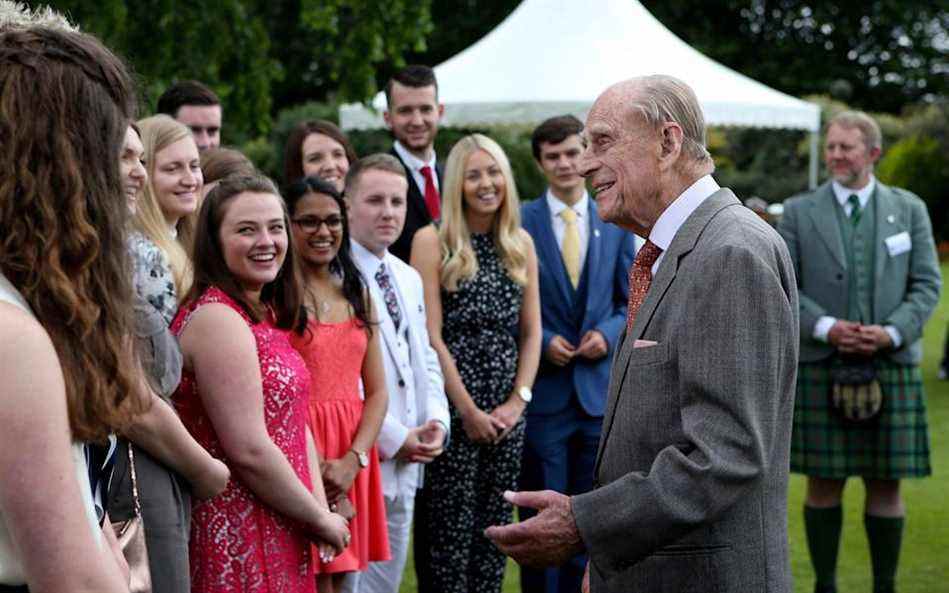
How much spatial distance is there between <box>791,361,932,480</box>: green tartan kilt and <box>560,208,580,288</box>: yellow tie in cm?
145

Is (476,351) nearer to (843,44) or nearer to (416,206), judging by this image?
(416,206)

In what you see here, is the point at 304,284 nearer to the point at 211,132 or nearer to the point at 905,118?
the point at 211,132

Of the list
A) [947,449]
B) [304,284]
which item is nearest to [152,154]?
[304,284]

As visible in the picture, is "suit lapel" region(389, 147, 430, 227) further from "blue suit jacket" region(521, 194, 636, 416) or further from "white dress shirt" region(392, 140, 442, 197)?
"blue suit jacket" region(521, 194, 636, 416)

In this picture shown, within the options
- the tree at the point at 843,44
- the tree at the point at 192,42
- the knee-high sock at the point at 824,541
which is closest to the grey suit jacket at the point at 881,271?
the knee-high sock at the point at 824,541

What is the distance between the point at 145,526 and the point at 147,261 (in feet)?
2.74

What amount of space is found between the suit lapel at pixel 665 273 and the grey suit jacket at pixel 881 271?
13.3 feet

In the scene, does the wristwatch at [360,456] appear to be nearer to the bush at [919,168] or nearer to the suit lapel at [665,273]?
the suit lapel at [665,273]

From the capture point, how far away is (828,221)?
705cm

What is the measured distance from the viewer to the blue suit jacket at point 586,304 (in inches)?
248

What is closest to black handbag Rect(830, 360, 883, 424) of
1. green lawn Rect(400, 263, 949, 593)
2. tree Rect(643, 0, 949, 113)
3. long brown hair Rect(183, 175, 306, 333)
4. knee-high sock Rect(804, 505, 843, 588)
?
knee-high sock Rect(804, 505, 843, 588)

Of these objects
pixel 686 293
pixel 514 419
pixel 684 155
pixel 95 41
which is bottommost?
pixel 514 419

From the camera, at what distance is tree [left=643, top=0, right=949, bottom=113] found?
1443 inches

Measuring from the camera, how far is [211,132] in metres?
6.18
